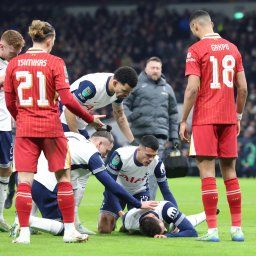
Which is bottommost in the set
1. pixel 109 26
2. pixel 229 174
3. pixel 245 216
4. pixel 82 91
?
pixel 245 216

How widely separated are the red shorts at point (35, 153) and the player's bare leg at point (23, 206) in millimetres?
100

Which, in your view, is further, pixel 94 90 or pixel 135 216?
pixel 94 90

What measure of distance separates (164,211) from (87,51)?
88.0ft

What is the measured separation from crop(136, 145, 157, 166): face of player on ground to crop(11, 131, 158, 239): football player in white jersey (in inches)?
15.0

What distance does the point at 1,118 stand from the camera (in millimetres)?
11086

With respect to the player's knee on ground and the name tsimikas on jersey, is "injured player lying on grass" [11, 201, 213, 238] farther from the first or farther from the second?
the name tsimikas on jersey

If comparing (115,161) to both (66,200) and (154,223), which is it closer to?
(154,223)

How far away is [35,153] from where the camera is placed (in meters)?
9.12

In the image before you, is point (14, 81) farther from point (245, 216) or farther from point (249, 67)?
point (249, 67)

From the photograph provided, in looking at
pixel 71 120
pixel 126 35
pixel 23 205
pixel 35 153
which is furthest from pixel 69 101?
pixel 126 35

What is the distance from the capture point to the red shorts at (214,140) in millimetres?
9461

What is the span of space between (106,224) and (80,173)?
735 mm

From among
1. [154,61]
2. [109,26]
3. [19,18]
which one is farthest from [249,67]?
[154,61]

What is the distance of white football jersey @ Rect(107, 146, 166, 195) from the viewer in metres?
10.8
